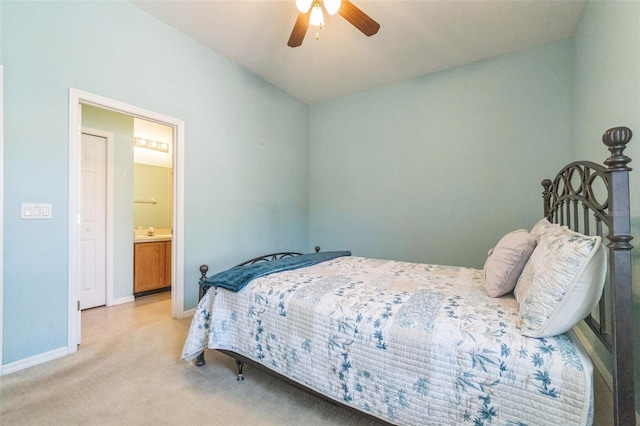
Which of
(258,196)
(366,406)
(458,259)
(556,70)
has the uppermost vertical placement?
(556,70)

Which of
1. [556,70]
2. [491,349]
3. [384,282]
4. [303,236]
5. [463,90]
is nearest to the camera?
[491,349]

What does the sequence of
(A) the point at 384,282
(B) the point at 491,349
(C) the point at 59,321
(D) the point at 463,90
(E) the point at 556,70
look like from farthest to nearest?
(D) the point at 463,90 → (E) the point at 556,70 → (C) the point at 59,321 → (A) the point at 384,282 → (B) the point at 491,349

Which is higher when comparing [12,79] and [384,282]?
[12,79]

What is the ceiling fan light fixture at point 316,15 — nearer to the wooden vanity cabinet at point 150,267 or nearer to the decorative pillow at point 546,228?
the decorative pillow at point 546,228

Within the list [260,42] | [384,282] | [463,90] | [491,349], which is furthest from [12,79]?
[463,90]

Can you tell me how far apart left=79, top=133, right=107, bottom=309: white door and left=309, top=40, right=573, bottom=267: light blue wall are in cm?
275

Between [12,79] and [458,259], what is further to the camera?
[458,259]

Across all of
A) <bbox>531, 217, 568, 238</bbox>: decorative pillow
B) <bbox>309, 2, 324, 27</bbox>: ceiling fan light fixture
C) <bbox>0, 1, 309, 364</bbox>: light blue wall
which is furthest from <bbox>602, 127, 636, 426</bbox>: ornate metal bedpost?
<bbox>0, 1, 309, 364</bbox>: light blue wall

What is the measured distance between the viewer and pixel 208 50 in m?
3.14

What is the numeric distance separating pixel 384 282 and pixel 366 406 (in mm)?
734

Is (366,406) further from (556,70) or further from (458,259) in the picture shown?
(556,70)

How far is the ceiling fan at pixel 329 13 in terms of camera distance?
192 centimetres

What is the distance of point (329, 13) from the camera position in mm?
1956

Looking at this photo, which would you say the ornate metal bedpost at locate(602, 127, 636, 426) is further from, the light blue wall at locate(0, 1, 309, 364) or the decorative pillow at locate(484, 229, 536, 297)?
the light blue wall at locate(0, 1, 309, 364)
